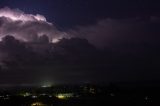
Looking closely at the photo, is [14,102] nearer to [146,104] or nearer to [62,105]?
[62,105]

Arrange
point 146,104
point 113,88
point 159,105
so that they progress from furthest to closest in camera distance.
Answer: point 113,88 → point 146,104 → point 159,105

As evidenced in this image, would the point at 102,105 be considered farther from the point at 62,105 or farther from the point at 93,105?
the point at 62,105

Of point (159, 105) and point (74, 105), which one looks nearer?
point (159, 105)

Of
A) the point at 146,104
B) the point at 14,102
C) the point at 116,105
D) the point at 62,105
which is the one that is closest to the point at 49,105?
the point at 62,105

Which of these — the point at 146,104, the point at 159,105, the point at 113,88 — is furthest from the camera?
the point at 113,88

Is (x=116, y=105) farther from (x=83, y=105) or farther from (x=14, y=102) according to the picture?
(x=14, y=102)

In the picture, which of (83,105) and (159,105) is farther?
(83,105)

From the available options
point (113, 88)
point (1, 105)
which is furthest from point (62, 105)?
point (113, 88)
